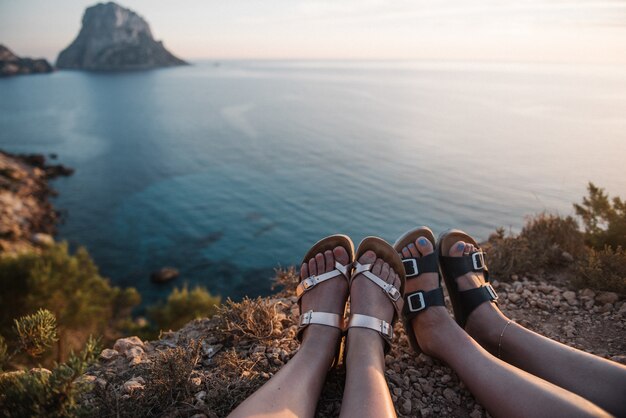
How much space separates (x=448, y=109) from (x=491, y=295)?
5943cm

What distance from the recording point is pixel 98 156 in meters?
44.3

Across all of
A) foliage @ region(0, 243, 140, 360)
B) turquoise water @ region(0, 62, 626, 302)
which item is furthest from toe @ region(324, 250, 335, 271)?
foliage @ region(0, 243, 140, 360)

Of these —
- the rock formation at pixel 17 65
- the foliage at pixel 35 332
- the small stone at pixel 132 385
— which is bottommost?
the small stone at pixel 132 385

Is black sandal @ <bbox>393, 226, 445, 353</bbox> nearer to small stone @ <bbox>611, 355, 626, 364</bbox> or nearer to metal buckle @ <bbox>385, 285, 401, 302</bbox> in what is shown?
metal buckle @ <bbox>385, 285, 401, 302</bbox>

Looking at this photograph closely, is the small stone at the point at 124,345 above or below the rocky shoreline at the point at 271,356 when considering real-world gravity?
below

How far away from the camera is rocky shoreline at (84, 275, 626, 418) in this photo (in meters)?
2.00

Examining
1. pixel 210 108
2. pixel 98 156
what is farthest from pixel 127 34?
pixel 98 156

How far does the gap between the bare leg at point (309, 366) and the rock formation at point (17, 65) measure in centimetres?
16956

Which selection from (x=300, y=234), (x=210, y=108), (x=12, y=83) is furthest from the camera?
(x=12, y=83)

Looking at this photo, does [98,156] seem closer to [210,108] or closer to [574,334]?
[210,108]

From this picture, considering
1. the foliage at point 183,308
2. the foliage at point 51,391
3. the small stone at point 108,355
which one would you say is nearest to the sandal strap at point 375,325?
the foliage at point 51,391

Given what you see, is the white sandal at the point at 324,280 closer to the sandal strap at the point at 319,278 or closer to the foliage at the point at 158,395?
the sandal strap at the point at 319,278

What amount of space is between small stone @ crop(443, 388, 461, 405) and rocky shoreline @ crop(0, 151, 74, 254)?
83.3ft

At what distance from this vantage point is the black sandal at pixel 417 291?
8.60 feet
